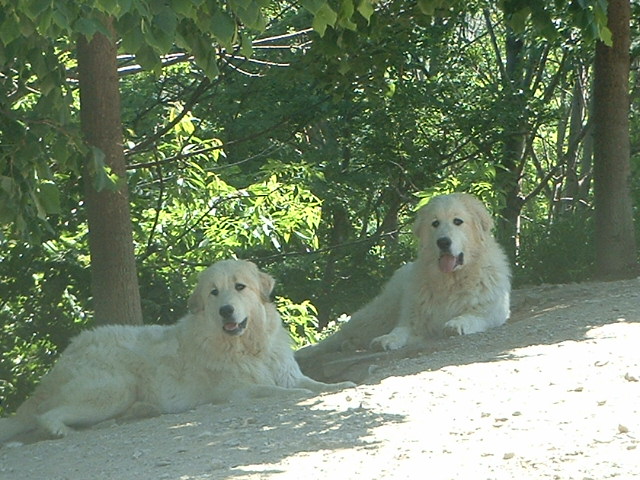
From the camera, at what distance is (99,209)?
9.62 meters

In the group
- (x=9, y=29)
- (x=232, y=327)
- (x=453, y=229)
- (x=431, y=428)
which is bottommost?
(x=431, y=428)

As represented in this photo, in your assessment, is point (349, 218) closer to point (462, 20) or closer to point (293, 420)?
point (462, 20)

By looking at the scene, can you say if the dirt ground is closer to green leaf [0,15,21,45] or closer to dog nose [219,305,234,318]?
dog nose [219,305,234,318]

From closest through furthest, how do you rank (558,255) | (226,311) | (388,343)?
(226,311) < (388,343) < (558,255)

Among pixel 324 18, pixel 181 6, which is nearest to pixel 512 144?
pixel 324 18

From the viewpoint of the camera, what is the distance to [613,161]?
12.2m

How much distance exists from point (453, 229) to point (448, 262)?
12.4 inches

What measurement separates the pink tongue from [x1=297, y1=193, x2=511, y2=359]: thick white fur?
0.05 m

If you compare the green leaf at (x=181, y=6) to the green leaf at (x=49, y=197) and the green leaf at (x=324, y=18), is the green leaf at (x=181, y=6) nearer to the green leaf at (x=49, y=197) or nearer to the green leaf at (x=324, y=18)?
the green leaf at (x=324, y=18)

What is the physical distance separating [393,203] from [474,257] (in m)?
9.17

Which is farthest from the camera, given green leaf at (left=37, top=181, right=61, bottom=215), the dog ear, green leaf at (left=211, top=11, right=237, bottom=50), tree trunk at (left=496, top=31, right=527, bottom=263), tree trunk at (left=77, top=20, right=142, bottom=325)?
tree trunk at (left=496, top=31, right=527, bottom=263)

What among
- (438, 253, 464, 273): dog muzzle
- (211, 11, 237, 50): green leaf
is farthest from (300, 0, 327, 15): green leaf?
(438, 253, 464, 273): dog muzzle

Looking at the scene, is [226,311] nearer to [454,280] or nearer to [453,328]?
[453,328]

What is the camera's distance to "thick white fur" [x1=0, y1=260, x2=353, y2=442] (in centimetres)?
859
